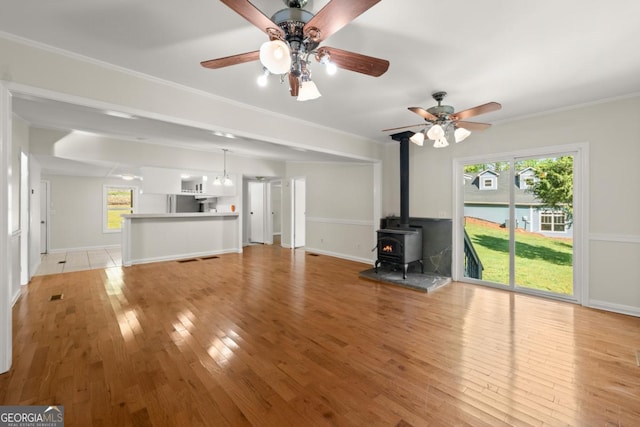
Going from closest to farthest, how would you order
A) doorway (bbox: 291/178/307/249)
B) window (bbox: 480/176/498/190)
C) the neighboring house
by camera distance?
the neighboring house < window (bbox: 480/176/498/190) < doorway (bbox: 291/178/307/249)

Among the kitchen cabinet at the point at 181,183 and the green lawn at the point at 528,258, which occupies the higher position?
the kitchen cabinet at the point at 181,183

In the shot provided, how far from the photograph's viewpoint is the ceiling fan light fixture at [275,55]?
58.1 inches

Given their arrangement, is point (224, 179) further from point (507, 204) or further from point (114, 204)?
point (507, 204)

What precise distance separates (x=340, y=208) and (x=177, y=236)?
12.6 ft

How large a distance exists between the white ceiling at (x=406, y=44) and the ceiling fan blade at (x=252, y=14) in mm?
366

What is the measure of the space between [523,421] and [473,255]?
11.0 feet

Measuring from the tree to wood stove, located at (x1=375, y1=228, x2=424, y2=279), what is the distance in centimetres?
Answer: 183

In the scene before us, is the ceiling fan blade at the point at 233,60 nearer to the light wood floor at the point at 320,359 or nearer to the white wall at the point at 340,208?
the light wood floor at the point at 320,359

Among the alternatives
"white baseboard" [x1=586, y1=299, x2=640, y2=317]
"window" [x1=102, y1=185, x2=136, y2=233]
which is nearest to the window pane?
"window" [x1=102, y1=185, x2=136, y2=233]

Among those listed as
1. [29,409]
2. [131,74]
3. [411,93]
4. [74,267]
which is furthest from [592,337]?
[74,267]

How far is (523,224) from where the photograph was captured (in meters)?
4.16

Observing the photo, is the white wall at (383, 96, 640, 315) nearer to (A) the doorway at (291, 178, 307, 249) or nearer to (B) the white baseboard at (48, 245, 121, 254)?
(A) the doorway at (291, 178, 307, 249)

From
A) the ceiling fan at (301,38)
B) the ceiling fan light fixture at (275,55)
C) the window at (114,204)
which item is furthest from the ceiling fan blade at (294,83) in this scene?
the window at (114,204)

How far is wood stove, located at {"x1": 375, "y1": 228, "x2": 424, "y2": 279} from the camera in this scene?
4.59 meters
